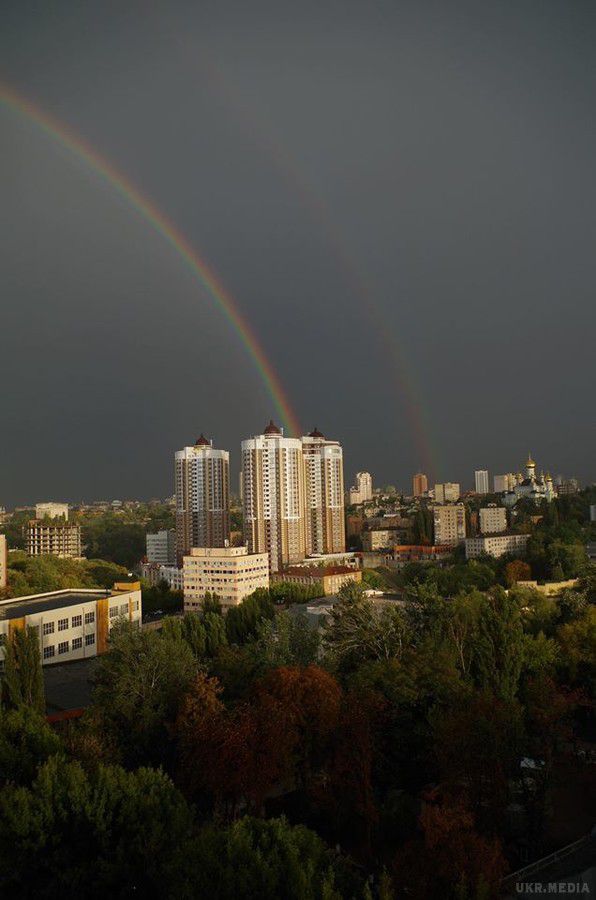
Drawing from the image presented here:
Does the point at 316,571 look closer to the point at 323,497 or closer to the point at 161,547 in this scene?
the point at 323,497

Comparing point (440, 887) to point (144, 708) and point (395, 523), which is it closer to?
point (144, 708)

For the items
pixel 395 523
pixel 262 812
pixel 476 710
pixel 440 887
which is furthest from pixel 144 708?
pixel 395 523

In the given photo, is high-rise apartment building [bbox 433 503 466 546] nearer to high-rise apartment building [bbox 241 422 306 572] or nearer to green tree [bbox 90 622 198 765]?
high-rise apartment building [bbox 241 422 306 572]

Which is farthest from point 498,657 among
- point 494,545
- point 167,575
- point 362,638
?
point 494,545

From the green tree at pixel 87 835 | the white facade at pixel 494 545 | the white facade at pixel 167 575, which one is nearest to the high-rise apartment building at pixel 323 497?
the white facade at pixel 494 545

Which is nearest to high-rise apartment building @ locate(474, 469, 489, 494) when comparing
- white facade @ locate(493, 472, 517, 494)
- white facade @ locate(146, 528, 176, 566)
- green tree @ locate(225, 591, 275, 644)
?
white facade @ locate(493, 472, 517, 494)

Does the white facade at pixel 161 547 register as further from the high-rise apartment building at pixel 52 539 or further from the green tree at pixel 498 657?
the green tree at pixel 498 657
